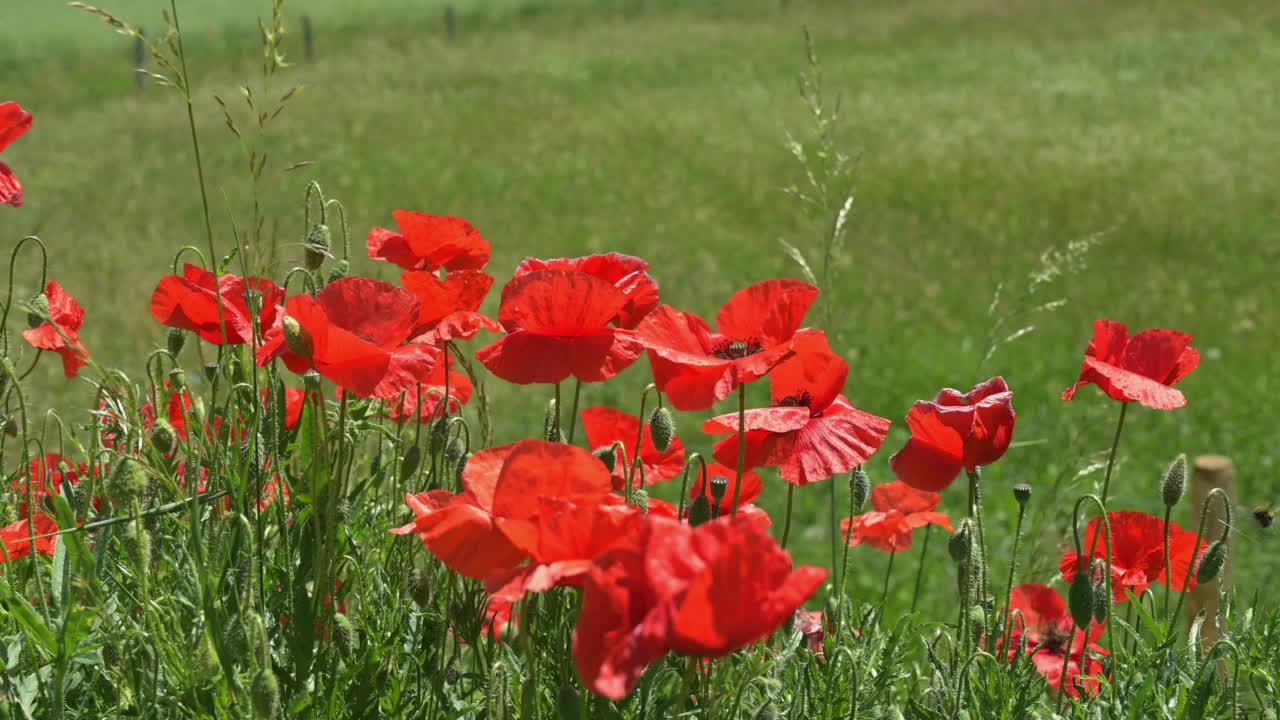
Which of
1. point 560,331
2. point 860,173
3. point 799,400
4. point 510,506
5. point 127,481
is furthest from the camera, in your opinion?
point 860,173

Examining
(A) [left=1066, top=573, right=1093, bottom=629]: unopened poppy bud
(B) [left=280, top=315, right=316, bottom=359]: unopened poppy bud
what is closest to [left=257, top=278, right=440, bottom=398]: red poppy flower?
(B) [left=280, top=315, right=316, bottom=359]: unopened poppy bud

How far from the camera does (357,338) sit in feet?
3.82

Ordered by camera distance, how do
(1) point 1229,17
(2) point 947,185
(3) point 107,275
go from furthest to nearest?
(1) point 1229,17 → (2) point 947,185 → (3) point 107,275

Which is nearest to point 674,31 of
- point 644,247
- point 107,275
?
point 644,247

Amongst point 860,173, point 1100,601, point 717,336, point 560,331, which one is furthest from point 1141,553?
point 860,173

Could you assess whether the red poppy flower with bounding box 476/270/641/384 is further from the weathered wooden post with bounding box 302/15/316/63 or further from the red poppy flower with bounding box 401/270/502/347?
the weathered wooden post with bounding box 302/15/316/63

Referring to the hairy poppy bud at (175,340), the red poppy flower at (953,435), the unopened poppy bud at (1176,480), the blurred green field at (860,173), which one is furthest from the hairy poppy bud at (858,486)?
the hairy poppy bud at (175,340)

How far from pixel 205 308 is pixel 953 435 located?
73 centimetres

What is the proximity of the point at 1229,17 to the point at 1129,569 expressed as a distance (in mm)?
19837

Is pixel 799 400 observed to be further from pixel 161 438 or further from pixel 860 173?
pixel 860 173

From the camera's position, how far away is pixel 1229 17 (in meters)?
19.3

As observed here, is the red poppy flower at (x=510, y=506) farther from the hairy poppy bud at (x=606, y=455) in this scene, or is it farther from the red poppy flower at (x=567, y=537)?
the hairy poppy bud at (x=606, y=455)

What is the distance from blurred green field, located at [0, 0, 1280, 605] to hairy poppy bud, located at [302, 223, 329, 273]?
0.96 meters

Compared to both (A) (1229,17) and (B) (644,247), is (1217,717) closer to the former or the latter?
(B) (644,247)
